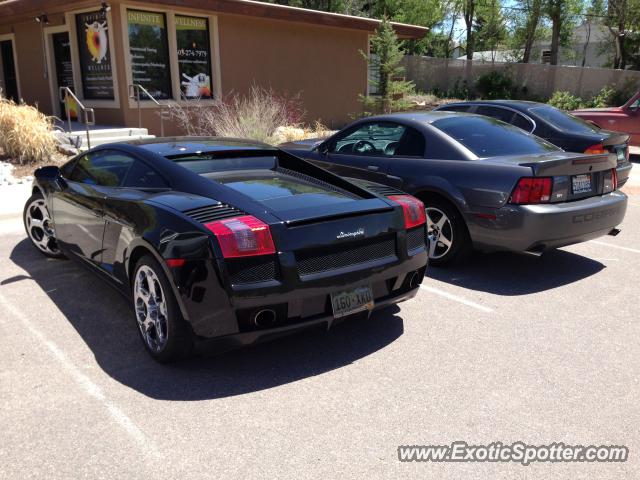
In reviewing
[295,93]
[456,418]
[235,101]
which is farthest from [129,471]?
[295,93]

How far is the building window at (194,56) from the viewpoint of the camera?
1486 cm

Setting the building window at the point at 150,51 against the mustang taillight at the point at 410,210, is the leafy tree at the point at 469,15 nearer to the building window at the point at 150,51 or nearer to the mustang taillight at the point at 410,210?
the building window at the point at 150,51

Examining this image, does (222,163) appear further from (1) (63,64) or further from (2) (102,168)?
(1) (63,64)

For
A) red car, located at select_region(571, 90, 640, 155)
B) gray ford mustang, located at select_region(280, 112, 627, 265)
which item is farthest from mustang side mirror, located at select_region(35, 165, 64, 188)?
red car, located at select_region(571, 90, 640, 155)

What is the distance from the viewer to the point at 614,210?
5.64 metres

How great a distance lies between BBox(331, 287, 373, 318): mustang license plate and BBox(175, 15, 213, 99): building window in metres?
12.7

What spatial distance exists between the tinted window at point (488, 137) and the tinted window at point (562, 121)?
2.76 meters

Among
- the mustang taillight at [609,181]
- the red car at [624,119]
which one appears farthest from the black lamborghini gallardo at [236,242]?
the red car at [624,119]

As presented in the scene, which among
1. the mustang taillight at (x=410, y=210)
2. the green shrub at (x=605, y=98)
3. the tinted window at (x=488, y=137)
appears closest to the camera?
the mustang taillight at (x=410, y=210)

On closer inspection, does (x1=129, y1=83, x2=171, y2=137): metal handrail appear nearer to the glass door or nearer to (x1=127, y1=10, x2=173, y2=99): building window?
(x1=127, y1=10, x2=173, y2=99): building window

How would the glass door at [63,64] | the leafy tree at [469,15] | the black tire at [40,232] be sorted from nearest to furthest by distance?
the black tire at [40,232] < the glass door at [63,64] < the leafy tree at [469,15]

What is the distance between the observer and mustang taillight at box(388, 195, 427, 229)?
13.6 ft

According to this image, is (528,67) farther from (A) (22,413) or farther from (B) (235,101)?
(A) (22,413)

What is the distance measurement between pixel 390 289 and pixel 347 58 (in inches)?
654
